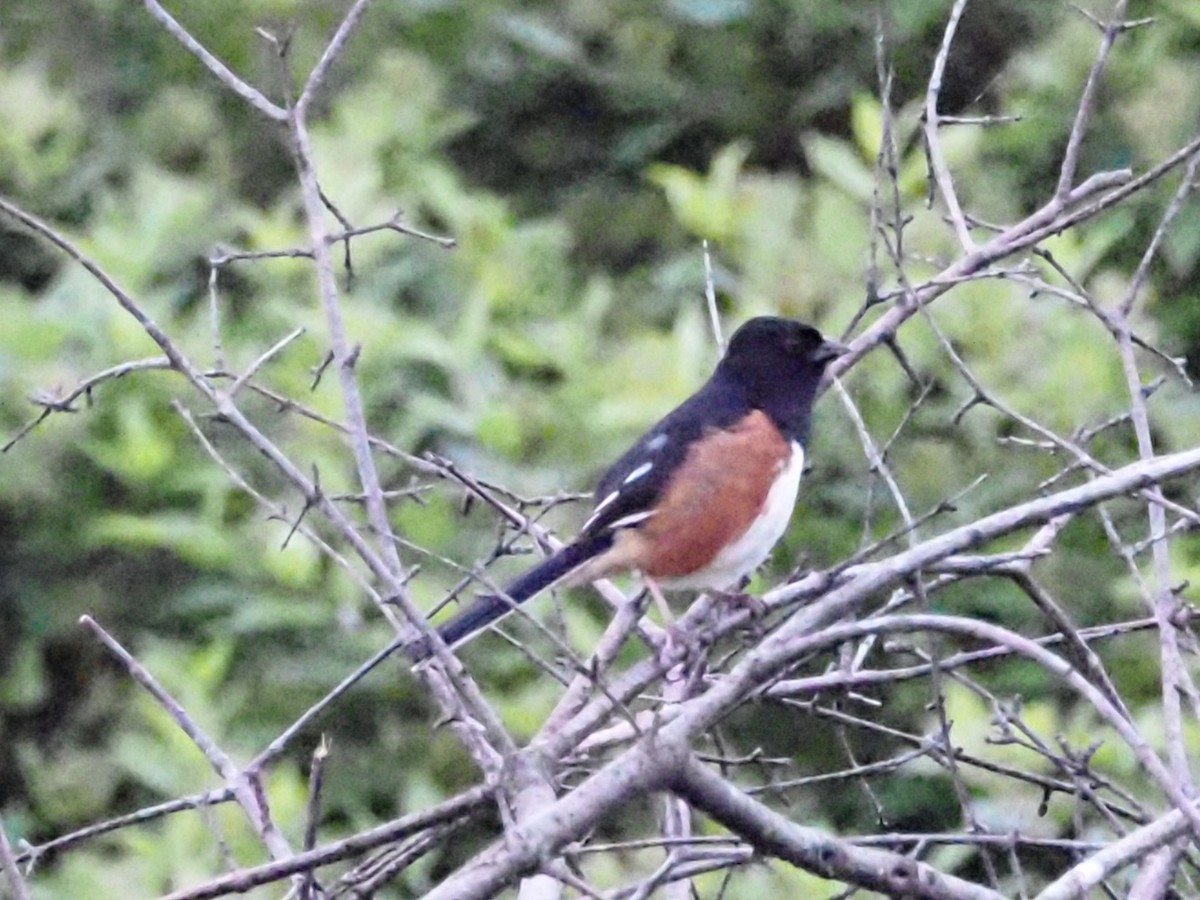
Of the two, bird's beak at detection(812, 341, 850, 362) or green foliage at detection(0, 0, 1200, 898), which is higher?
green foliage at detection(0, 0, 1200, 898)

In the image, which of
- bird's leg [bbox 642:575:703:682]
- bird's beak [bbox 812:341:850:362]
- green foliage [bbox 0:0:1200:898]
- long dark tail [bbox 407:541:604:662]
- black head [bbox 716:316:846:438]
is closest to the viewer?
bird's leg [bbox 642:575:703:682]

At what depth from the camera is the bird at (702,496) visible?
2.64m

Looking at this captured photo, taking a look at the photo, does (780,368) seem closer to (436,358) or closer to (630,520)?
(630,520)

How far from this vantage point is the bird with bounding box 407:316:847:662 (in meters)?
2.64

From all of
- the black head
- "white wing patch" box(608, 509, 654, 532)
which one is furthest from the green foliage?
"white wing patch" box(608, 509, 654, 532)

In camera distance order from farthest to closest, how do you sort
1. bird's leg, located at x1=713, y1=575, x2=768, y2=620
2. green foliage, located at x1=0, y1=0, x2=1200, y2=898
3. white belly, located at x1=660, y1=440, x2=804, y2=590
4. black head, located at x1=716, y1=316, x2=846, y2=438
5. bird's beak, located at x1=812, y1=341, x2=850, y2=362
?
green foliage, located at x1=0, y1=0, x2=1200, y2=898 < black head, located at x1=716, y1=316, x2=846, y2=438 < white belly, located at x1=660, y1=440, x2=804, y2=590 < bird's beak, located at x1=812, y1=341, x2=850, y2=362 < bird's leg, located at x1=713, y1=575, x2=768, y2=620

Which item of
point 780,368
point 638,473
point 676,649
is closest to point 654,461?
point 638,473

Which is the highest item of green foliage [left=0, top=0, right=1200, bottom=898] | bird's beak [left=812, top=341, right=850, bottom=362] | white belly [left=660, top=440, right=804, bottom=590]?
green foliage [left=0, top=0, right=1200, bottom=898]

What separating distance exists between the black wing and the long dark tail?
73mm

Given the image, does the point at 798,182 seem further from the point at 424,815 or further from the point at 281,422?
the point at 424,815

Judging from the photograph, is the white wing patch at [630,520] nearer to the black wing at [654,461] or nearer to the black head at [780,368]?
the black wing at [654,461]

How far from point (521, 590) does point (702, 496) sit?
33 centimetres

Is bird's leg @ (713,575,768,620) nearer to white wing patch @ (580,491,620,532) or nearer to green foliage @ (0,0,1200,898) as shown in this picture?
white wing patch @ (580,491,620,532)

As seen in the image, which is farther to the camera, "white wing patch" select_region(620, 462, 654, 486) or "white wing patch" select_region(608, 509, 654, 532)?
"white wing patch" select_region(620, 462, 654, 486)
